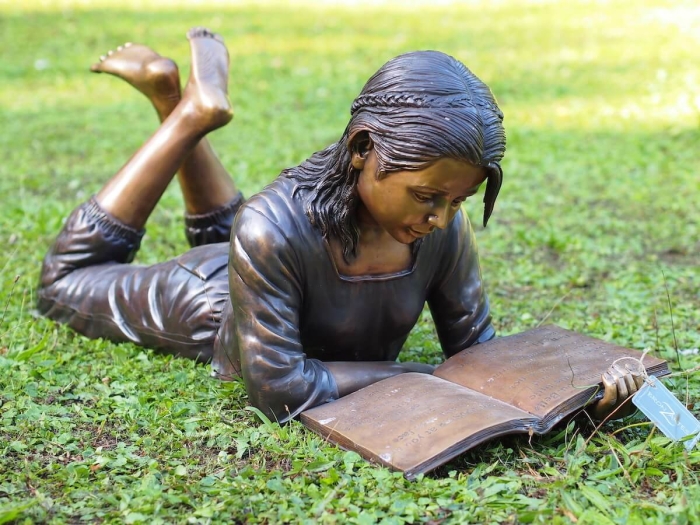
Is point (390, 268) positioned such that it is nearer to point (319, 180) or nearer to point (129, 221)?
point (319, 180)

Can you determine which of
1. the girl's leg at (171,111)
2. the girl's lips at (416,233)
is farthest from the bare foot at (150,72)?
the girl's lips at (416,233)

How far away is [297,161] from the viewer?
7.66 meters

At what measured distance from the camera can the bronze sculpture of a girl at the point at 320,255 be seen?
3096 mm

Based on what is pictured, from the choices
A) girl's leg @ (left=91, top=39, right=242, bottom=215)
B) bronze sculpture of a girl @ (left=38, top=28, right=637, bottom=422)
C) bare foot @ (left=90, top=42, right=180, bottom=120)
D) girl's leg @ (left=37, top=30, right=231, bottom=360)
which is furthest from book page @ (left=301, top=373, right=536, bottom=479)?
bare foot @ (left=90, top=42, right=180, bottom=120)

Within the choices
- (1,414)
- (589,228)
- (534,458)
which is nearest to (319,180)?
(534,458)

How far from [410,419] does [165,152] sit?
2.09 m

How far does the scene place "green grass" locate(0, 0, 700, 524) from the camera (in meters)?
2.98

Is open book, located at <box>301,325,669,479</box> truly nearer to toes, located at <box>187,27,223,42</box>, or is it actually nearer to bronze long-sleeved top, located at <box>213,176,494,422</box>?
bronze long-sleeved top, located at <box>213,176,494,422</box>

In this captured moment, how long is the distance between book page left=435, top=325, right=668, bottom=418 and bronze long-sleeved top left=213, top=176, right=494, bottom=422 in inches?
11.3

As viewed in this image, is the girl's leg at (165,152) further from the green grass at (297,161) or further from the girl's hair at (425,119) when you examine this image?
the girl's hair at (425,119)

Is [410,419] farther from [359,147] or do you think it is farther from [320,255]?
[359,147]

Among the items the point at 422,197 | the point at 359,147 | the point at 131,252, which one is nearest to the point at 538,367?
the point at 422,197

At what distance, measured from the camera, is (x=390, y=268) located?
141 inches

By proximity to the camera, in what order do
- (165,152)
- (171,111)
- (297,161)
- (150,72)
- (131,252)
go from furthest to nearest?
(297,161)
(171,111)
(150,72)
(131,252)
(165,152)
